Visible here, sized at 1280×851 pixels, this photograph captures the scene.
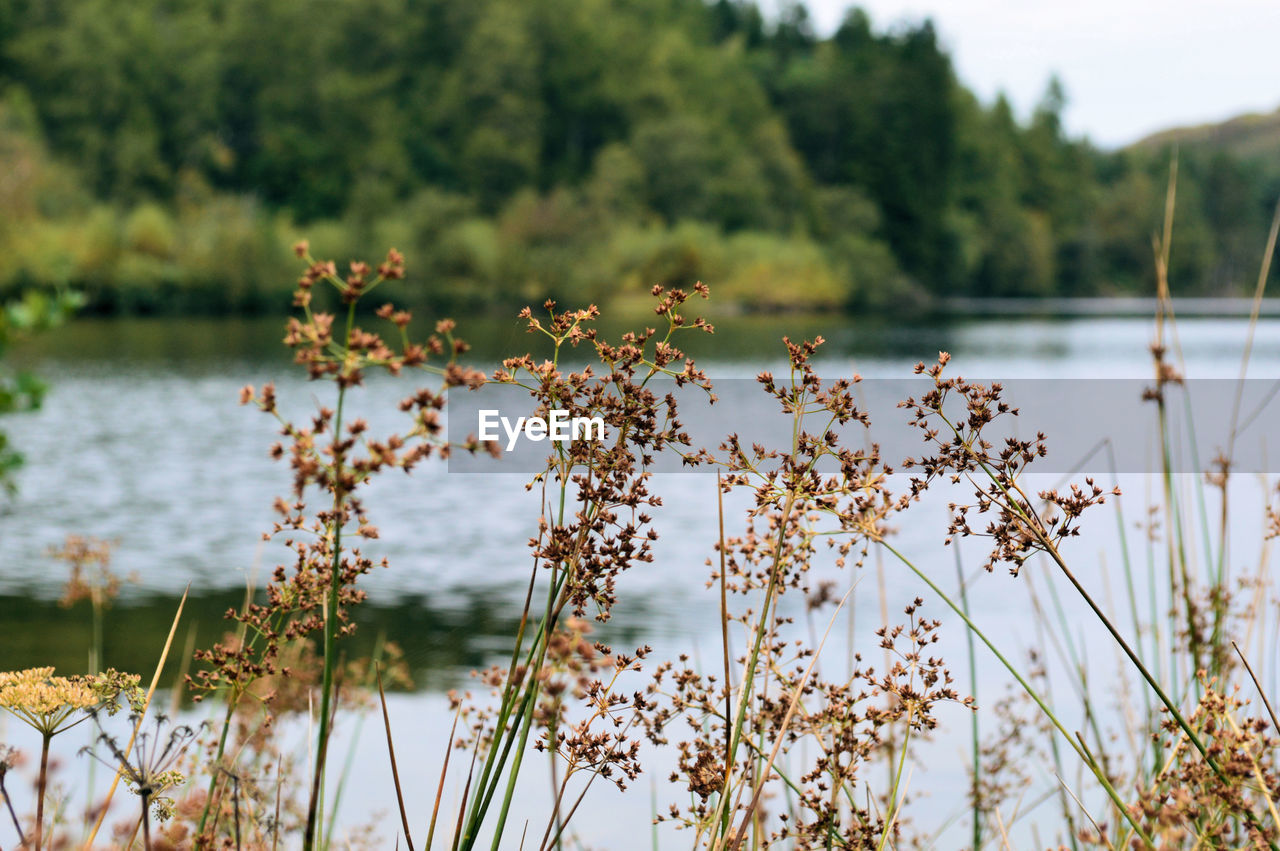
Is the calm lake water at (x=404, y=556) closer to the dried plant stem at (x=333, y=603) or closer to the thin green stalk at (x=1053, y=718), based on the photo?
the dried plant stem at (x=333, y=603)

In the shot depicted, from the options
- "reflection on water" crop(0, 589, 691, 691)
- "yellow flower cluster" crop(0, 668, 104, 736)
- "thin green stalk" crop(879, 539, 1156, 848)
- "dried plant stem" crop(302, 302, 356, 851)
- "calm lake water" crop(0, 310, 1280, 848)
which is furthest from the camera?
"reflection on water" crop(0, 589, 691, 691)

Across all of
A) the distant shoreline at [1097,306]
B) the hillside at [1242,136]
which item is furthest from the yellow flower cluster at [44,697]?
the hillside at [1242,136]

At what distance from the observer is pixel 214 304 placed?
172 feet

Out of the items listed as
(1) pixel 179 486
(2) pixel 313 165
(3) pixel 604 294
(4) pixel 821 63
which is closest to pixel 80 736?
(1) pixel 179 486

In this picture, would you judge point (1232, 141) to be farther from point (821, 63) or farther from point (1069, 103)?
point (821, 63)

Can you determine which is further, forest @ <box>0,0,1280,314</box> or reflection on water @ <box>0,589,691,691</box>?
forest @ <box>0,0,1280,314</box>

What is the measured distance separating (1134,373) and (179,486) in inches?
798

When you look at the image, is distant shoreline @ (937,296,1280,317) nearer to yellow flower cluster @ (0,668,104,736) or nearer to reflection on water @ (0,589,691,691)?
reflection on water @ (0,589,691,691)

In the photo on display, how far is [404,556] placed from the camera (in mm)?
12695

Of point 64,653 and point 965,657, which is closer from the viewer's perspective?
point 965,657

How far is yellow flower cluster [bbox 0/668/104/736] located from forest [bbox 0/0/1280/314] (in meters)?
51.0

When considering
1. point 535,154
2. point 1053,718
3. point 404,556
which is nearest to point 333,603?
point 1053,718

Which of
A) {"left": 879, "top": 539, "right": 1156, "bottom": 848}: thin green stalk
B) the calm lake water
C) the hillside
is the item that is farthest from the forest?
the hillside

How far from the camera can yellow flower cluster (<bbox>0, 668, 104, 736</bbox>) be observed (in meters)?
1.22
